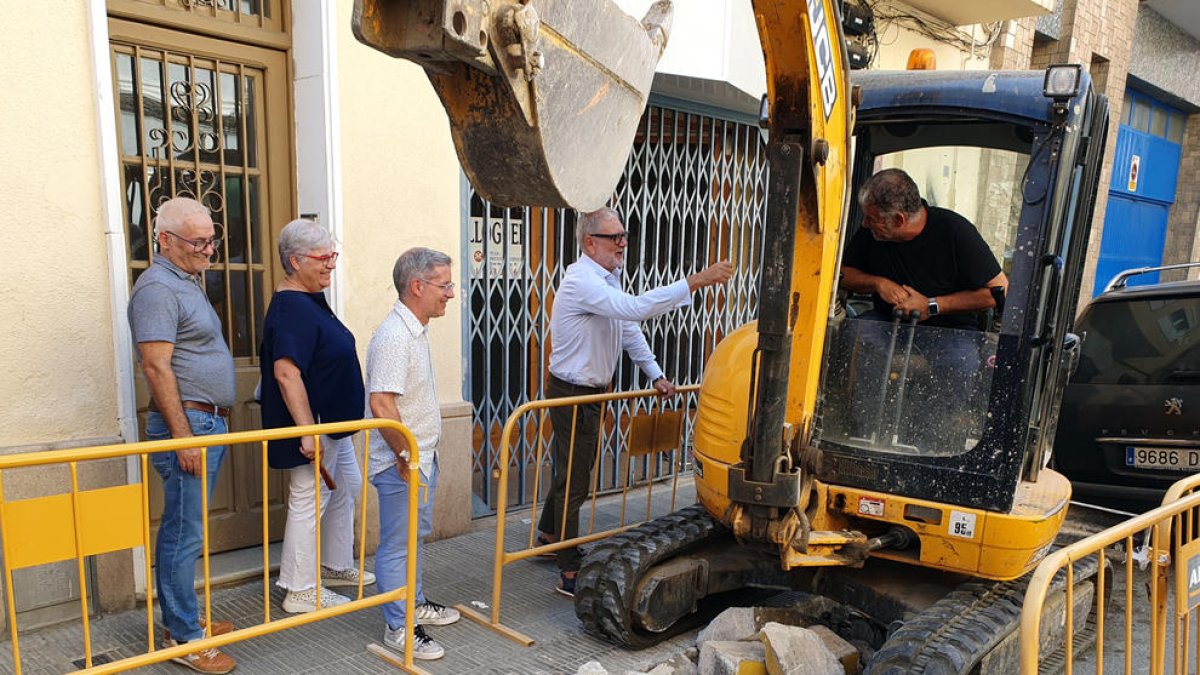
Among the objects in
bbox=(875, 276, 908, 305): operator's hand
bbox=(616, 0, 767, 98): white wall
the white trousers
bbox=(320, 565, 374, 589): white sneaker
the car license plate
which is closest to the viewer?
bbox=(875, 276, 908, 305): operator's hand

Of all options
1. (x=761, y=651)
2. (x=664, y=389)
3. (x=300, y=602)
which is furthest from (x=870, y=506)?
(x=300, y=602)

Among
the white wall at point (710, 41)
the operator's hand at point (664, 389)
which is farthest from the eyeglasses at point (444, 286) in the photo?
the white wall at point (710, 41)

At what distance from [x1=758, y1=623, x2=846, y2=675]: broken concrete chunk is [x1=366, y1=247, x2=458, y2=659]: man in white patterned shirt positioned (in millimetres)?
1468

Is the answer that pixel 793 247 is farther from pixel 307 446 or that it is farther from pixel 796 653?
pixel 307 446

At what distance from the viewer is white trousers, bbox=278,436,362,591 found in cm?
385

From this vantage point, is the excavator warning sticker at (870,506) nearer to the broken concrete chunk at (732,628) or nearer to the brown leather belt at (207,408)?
the broken concrete chunk at (732,628)

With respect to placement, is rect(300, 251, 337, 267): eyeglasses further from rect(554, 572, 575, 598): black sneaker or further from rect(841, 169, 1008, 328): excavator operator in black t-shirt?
rect(841, 169, 1008, 328): excavator operator in black t-shirt

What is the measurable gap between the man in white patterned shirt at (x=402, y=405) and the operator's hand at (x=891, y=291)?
1913mm

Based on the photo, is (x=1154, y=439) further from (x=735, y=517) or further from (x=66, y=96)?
(x=66, y=96)

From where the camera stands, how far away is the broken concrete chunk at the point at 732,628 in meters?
3.47

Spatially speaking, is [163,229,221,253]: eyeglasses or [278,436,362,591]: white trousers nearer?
[163,229,221,253]: eyeglasses

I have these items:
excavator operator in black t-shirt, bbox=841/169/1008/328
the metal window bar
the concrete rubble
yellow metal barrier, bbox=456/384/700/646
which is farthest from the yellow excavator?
the metal window bar

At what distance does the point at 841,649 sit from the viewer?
3.36 metres

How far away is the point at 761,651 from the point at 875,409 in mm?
1089
